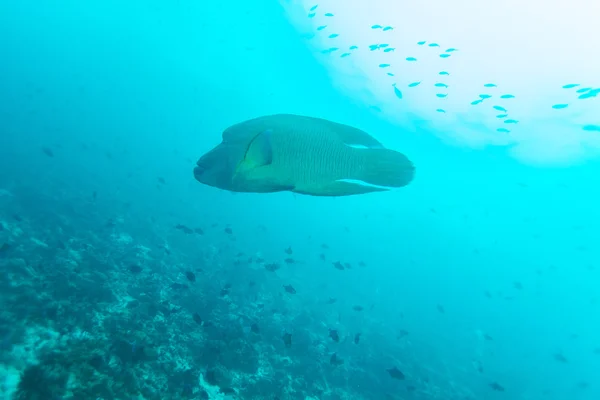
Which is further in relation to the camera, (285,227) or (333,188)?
(285,227)

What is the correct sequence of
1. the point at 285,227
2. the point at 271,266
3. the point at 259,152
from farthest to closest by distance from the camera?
the point at 285,227
the point at 271,266
the point at 259,152

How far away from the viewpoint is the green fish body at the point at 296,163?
3.43 ft

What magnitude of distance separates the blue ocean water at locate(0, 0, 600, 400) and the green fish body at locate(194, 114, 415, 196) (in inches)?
5.4

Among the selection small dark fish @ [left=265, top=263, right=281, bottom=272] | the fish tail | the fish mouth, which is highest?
the fish tail

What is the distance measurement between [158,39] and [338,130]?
98.1 metres

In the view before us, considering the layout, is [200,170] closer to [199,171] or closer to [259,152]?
[199,171]

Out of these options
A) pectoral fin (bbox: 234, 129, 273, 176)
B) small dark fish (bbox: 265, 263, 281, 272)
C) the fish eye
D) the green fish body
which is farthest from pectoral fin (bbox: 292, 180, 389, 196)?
small dark fish (bbox: 265, 263, 281, 272)

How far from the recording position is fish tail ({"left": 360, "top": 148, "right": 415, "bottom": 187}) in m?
1.08

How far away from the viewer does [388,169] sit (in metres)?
1.09

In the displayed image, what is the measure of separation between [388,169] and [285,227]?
182 ft

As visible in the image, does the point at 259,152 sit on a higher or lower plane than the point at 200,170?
higher

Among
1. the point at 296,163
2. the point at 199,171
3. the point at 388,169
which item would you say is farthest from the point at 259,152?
the point at 388,169

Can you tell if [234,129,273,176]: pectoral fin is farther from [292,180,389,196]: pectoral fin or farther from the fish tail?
the fish tail

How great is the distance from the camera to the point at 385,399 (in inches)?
486
